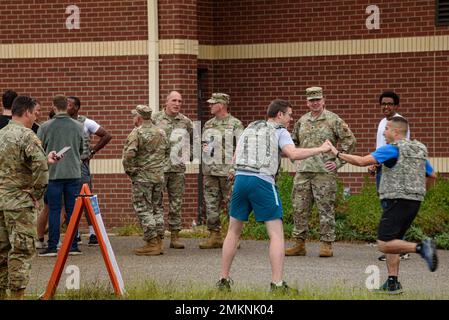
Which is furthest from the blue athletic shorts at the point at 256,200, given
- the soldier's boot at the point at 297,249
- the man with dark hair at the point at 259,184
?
the soldier's boot at the point at 297,249

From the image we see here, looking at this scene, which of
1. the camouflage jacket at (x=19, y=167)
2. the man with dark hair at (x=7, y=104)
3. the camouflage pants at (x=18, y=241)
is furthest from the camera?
the man with dark hair at (x=7, y=104)

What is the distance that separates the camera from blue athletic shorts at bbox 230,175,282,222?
11.9m

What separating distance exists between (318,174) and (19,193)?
5211mm

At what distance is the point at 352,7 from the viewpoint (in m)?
19.0

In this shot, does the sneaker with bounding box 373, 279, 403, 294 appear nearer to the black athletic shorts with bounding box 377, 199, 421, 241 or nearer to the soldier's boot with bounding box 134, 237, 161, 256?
the black athletic shorts with bounding box 377, 199, 421, 241

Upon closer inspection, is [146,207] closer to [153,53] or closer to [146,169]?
[146,169]

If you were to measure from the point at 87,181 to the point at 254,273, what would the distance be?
3780 millimetres

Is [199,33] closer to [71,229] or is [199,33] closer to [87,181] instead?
[87,181]

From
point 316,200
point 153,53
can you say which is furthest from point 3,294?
point 153,53

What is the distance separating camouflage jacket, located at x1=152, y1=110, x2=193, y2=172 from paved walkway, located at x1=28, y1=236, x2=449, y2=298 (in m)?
1.20

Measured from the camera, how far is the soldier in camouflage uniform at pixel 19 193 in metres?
11.4

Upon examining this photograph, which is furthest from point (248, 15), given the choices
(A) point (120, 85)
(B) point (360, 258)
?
(B) point (360, 258)

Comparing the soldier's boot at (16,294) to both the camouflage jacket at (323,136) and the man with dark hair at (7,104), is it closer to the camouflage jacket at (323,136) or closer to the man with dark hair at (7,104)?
the man with dark hair at (7,104)

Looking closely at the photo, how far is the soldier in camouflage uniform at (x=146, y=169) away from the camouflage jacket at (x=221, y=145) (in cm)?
77
